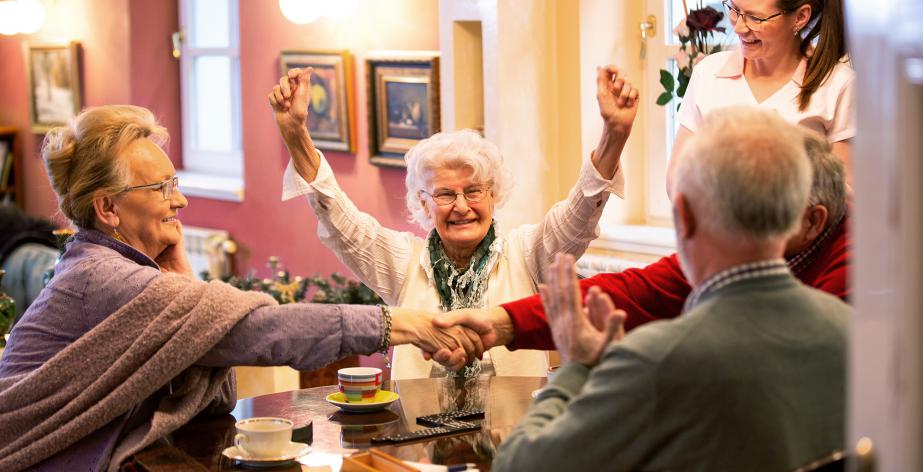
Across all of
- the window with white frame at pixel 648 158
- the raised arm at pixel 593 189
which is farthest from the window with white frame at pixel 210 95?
the raised arm at pixel 593 189

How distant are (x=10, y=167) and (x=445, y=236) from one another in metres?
6.22

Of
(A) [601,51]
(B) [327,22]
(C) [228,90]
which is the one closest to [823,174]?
(A) [601,51]

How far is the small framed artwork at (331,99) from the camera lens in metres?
5.76

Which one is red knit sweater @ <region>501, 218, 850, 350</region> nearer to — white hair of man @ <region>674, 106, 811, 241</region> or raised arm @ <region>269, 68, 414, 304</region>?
raised arm @ <region>269, 68, 414, 304</region>

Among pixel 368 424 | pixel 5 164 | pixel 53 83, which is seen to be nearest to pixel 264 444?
pixel 368 424

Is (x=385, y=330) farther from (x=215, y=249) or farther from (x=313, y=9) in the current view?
(x=215, y=249)

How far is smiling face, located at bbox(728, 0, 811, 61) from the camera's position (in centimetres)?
310

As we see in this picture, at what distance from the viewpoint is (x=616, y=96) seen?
295 centimetres

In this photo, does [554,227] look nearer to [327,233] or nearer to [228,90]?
[327,233]

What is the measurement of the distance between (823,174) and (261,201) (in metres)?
4.77

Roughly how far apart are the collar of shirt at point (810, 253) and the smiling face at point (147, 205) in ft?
4.28

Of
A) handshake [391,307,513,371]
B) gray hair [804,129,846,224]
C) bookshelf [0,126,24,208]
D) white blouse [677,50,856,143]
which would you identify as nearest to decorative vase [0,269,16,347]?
handshake [391,307,513,371]

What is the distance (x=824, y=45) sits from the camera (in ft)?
10.1

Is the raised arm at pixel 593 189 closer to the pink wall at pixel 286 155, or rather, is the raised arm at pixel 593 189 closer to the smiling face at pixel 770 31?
the smiling face at pixel 770 31
